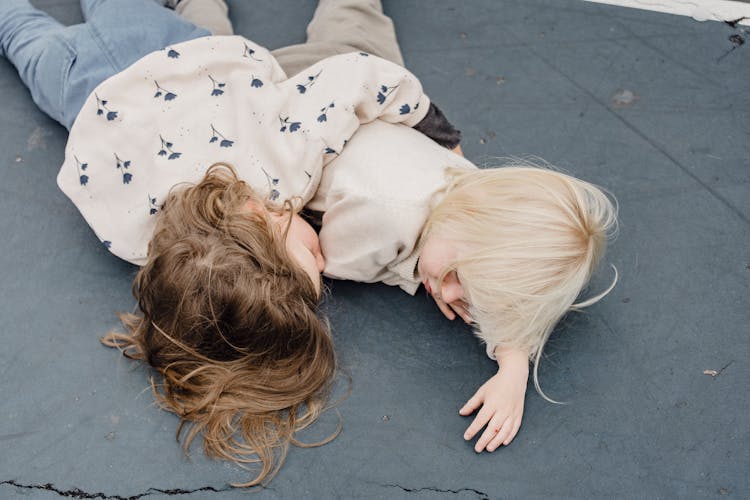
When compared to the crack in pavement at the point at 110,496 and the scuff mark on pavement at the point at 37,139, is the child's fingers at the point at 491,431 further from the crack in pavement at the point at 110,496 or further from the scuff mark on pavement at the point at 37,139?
the scuff mark on pavement at the point at 37,139

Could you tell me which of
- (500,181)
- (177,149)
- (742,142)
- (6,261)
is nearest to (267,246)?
(177,149)

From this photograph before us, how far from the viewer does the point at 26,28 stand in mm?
1525

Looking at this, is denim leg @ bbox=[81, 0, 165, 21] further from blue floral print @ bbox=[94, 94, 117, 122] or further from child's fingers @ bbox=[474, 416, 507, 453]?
child's fingers @ bbox=[474, 416, 507, 453]

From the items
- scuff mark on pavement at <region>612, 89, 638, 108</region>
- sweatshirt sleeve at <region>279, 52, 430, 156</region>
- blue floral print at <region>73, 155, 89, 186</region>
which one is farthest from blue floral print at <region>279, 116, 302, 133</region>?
scuff mark on pavement at <region>612, 89, 638, 108</region>

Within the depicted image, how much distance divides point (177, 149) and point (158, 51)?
0.67 feet

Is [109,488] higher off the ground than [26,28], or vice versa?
[26,28]

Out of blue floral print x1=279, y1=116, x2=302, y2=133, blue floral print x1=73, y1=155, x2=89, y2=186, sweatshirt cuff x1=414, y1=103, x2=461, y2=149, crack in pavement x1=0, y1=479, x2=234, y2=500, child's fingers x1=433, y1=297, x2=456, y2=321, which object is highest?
blue floral print x1=279, y1=116, x2=302, y2=133

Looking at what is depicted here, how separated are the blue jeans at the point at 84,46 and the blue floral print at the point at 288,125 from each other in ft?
1.00

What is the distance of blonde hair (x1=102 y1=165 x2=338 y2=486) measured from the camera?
108cm

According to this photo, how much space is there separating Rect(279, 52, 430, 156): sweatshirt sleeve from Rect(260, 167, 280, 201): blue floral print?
0.10 m

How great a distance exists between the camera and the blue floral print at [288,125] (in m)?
1.26

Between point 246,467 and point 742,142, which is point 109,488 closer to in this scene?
point 246,467

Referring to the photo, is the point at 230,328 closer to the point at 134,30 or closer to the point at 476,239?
the point at 476,239

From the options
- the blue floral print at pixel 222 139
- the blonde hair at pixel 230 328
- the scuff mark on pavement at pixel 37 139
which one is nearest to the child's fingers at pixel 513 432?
the blonde hair at pixel 230 328
